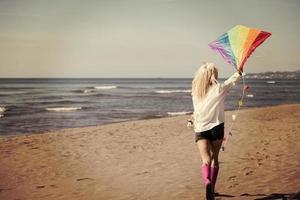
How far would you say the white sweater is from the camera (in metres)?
4.01

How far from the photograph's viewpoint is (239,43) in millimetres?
4590

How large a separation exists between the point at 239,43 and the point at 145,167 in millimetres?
3270

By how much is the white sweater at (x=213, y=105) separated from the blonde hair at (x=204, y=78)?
0.17 feet

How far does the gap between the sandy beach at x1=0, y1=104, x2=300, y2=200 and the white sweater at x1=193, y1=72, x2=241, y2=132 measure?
3.96 ft

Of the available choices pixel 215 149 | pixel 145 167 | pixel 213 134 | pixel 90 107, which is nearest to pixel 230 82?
pixel 213 134

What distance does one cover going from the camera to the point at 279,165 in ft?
19.7

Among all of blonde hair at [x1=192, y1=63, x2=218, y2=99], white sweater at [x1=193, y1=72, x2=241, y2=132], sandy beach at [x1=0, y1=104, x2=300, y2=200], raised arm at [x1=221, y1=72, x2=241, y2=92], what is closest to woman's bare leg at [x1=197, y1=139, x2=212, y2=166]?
white sweater at [x1=193, y1=72, x2=241, y2=132]

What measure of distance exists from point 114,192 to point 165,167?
5.23ft

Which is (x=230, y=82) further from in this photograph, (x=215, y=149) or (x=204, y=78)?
(x=215, y=149)

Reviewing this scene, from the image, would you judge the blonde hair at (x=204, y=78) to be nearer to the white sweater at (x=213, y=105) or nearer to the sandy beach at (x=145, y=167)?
the white sweater at (x=213, y=105)

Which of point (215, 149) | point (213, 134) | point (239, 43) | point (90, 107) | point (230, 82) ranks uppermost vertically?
point (239, 43)

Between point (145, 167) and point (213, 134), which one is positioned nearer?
point (213, 134)

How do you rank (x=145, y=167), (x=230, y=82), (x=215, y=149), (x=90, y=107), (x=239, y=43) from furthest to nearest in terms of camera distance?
(x=90, y=107) < (x=145, y=167) < (x=239, y=43) < (x=215, y=149) < (x=230, y=82)

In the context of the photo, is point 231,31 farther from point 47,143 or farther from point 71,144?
point 47,143
